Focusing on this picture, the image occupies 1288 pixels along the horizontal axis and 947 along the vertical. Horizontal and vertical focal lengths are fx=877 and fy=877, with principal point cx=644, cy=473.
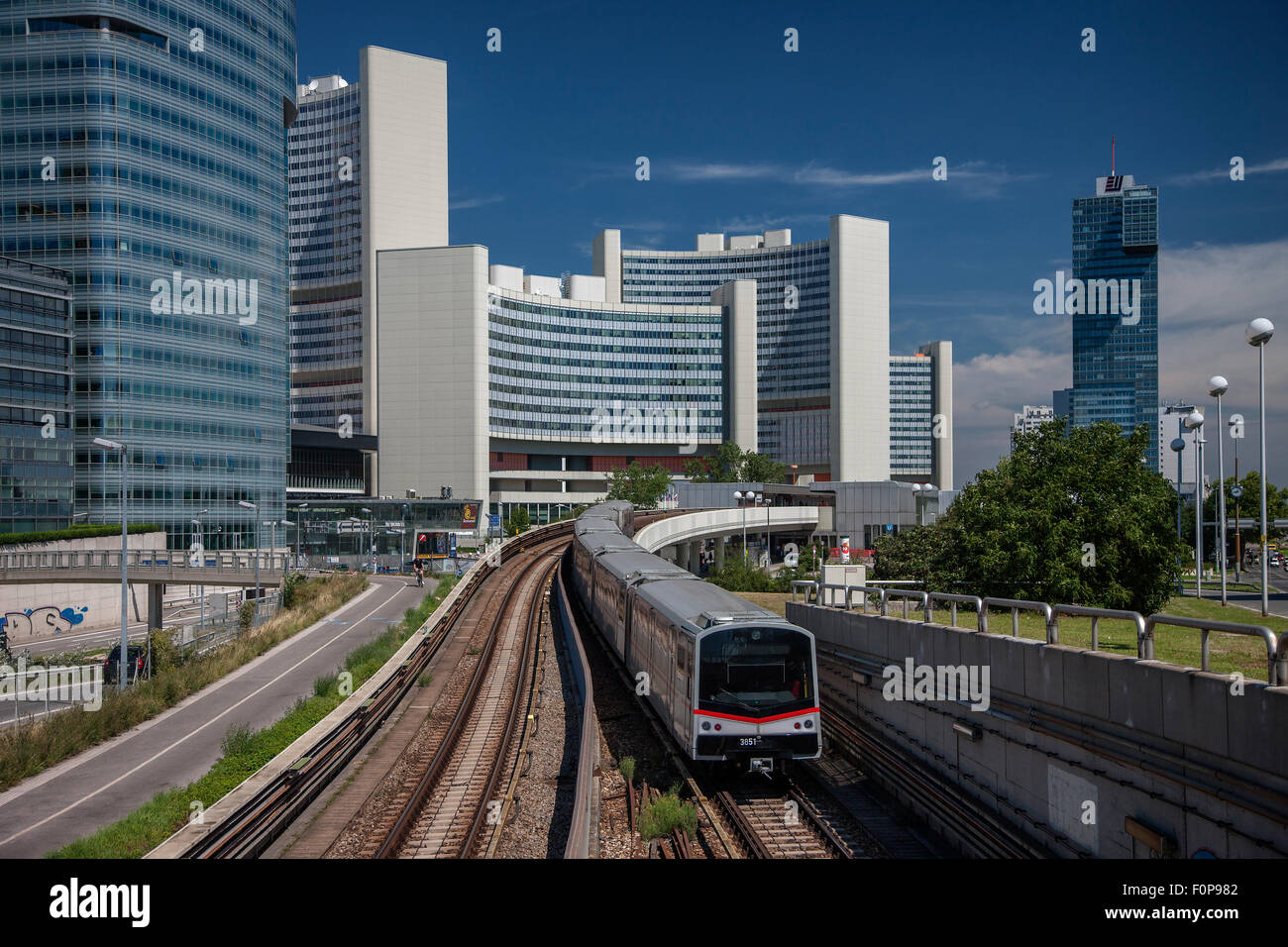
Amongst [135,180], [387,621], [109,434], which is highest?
[135,180]

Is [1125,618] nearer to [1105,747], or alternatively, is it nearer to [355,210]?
[1105,747]

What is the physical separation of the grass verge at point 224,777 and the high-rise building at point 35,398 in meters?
54.6

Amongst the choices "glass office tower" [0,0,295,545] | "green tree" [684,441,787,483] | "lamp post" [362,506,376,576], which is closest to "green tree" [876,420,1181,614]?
"lamp post" [362,506,376,576]

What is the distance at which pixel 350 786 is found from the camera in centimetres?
1739

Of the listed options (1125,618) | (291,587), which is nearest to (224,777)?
(1125,618)

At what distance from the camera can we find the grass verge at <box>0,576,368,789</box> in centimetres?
1912

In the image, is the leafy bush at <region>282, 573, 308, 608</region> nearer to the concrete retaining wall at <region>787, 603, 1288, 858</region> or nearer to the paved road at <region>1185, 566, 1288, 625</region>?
the concrete retaining wall at <region>787, 603, 1288, 858</region>

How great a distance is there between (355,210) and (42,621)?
4407 inches

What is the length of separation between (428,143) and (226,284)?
7743 cm

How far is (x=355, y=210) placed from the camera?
151 metres

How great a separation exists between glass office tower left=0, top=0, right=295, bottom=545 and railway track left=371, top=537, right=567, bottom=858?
2355 inches

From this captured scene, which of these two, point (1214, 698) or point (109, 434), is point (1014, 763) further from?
point (109, 434)

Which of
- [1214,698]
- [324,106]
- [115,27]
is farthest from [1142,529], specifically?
[324,106]
